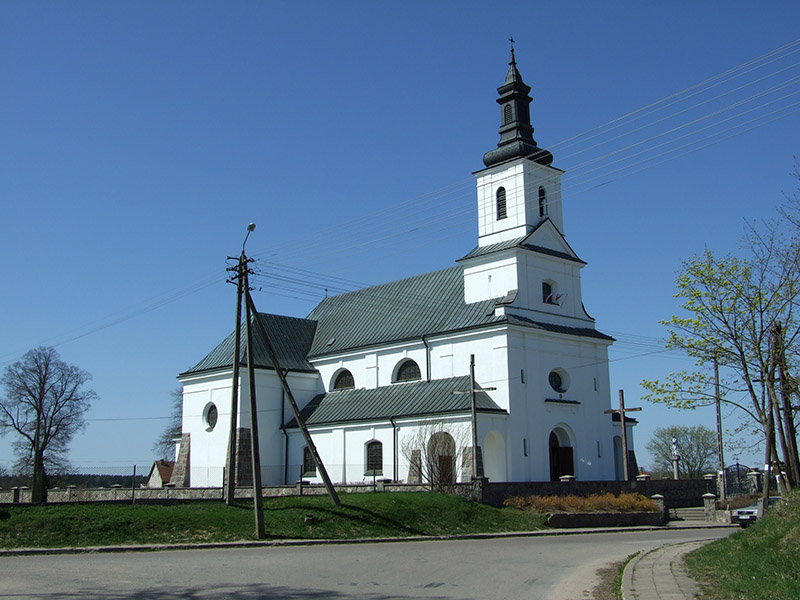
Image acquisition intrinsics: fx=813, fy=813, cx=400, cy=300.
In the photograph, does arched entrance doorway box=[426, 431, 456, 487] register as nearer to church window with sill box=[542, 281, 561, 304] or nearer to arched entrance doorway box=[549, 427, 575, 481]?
arched entrance doorway box=[549, 427, 575, 481]

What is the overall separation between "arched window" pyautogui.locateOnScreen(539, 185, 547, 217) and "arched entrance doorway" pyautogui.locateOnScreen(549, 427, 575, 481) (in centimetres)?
1079

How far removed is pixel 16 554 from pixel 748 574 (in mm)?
14817

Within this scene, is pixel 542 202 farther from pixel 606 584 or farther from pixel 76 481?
pixel 76 481

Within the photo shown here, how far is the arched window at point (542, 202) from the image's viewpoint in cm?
4103

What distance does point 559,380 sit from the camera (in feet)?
129

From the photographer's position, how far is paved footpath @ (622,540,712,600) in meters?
11.4

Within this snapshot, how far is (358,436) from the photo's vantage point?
39.9m

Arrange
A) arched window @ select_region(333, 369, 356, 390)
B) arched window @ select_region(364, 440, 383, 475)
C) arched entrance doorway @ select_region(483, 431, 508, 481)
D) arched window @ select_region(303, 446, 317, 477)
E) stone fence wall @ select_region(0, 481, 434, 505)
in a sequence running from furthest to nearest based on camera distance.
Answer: arched window @ select_region(333, 369, 356, 390) < arched window @ select_region(303, 446, 317, 477) < arched window @ select_region(364, 440, 383, 475) < arched entrance doorway @ select_region(483, 431, 508, 481) < stone fence wall @ select_region(0, 481, 434, 505)

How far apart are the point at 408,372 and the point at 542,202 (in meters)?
11.0

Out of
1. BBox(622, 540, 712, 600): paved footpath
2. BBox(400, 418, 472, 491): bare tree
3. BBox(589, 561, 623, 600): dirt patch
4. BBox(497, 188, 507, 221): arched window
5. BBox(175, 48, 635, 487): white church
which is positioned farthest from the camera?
BBox(497, 188, 507, 221): arched window

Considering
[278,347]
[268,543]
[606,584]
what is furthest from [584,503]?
[278,347]

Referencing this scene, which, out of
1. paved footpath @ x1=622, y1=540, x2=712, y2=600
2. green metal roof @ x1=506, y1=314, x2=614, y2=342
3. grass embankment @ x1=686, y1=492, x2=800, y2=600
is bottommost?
paved footpath @ x1=622, y1=540, x2=712, y2=600

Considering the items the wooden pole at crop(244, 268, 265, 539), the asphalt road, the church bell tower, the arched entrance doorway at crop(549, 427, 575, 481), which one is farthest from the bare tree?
the asphalt road

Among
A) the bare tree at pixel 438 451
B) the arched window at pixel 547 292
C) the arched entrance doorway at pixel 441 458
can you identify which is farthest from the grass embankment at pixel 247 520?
the arched window at pixel 547 292
